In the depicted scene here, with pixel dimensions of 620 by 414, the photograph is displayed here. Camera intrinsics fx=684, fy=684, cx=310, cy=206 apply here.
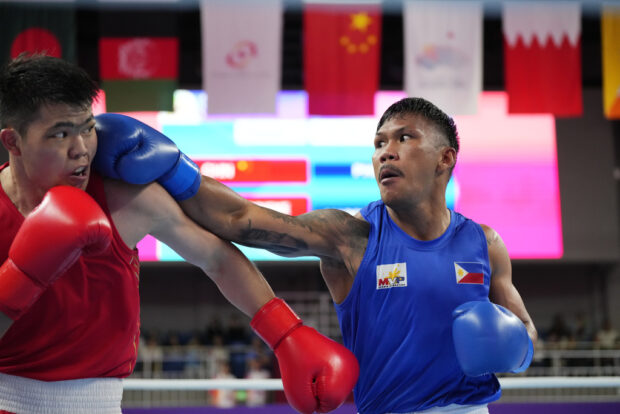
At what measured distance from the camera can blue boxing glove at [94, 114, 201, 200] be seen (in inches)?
78.8

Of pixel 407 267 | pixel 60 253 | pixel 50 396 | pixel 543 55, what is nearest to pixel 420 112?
pixel 407 267

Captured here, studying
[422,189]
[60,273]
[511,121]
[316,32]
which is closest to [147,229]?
[60,273]

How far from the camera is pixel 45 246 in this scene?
5.65 feet

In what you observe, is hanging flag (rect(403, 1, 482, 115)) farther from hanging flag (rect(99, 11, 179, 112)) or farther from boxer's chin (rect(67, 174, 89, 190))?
boxer's chin (rect(67, 174, 89, 190))

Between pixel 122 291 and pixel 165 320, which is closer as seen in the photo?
pixel 122 291

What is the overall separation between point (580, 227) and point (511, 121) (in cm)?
259

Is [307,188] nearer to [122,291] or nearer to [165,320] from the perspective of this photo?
[165,320]

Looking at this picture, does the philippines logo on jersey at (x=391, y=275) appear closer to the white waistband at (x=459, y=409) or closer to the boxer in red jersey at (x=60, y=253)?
the white waistband at (x=459, y=409)

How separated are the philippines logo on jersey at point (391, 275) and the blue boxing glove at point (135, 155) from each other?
2.52ft

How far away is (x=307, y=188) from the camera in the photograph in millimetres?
9625

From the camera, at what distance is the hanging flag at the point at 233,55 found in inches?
282

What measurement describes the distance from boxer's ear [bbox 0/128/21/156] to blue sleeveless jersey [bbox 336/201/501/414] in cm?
120

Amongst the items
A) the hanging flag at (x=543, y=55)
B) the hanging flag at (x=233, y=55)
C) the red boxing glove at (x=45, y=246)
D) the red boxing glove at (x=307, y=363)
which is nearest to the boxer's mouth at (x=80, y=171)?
the red boxing glove at (x=45, y=246)

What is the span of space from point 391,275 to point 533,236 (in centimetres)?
804
